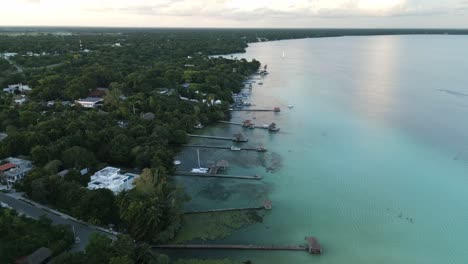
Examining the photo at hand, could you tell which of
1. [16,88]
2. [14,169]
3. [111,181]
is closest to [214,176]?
[111,181]

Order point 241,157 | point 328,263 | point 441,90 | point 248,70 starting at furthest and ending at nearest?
1. point 248,70
2. point 441,90
3. point 241,157
4. point 328,263

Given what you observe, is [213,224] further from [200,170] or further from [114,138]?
[114,138]

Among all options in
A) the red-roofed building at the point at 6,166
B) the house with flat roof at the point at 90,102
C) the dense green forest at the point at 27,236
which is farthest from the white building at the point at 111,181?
the house with flat roof at the point at 90,102

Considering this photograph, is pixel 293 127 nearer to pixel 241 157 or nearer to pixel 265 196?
pixel 241 157

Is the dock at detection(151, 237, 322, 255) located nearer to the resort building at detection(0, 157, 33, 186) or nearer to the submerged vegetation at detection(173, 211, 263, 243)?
the submerged vegetation at detection(173, 211, 263, 243)

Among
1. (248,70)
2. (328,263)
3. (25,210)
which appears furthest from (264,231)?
(248,70)

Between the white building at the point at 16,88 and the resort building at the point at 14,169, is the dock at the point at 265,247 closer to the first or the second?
the resort building at the point at 14,169

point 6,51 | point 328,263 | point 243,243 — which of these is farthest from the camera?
point 6,51
